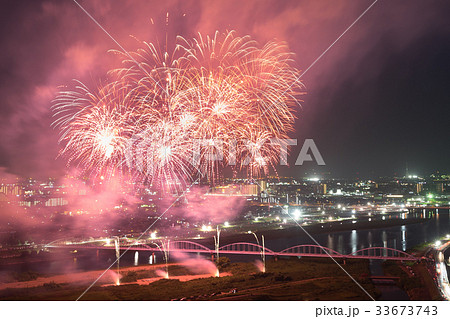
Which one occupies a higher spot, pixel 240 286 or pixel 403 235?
pixel 240 286

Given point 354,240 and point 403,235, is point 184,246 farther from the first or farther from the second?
point 403,235

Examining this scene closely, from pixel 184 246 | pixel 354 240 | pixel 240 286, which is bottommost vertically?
pixel 354 240

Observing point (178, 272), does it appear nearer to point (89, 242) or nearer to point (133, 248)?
point (133, 248)

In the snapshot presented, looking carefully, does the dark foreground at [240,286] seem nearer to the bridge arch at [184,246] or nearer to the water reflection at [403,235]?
the bridge arch at [184,246]

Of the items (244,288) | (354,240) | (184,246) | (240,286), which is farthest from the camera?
(354,240)

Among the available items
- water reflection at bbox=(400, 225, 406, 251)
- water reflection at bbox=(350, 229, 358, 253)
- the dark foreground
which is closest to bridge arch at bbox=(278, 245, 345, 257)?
the dark foreground

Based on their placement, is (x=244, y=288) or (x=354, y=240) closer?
(x=244, y=288)

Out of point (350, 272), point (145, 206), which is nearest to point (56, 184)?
point (145, 206)

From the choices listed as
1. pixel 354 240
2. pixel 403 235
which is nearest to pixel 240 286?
pixel 354 240

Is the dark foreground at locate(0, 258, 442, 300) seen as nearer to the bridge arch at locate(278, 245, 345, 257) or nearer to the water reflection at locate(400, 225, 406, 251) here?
the bridge arch at locate(278, 245, 345, 257)

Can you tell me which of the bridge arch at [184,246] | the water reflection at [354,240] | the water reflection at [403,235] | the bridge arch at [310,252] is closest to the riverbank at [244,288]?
the bridge arch at [310,252]

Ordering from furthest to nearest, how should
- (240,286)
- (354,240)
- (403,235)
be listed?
(403,235), (354,240), (240,286)
